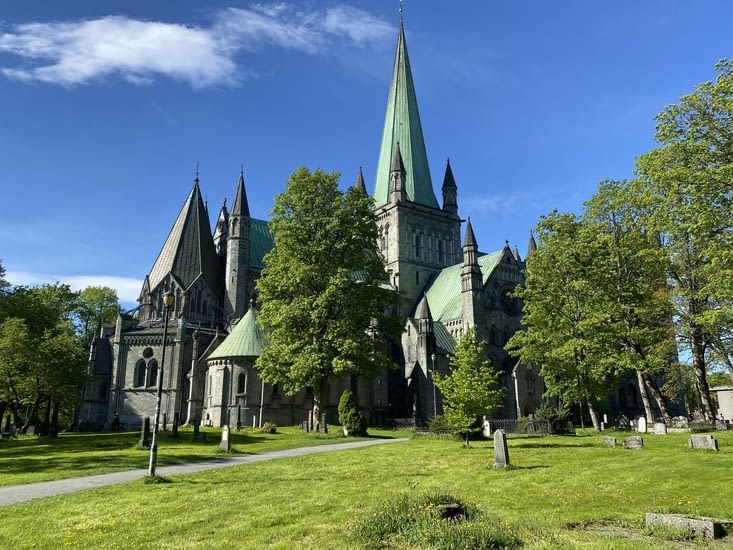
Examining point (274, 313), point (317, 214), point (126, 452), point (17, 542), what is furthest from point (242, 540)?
point (317, 214)

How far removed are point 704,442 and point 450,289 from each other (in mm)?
42913

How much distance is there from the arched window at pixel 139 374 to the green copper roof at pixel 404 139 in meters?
34.3

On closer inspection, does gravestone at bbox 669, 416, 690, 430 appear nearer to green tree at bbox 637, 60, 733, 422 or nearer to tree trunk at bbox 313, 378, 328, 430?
green tree at bbox 637, 60, 733, 422

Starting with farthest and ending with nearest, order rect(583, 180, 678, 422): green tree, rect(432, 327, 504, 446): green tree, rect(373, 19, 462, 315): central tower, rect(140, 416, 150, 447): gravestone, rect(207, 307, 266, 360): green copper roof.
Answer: rect(373, 19, 462, 315): central tower < rect(207, 307, 266, 360): green copper roof < rect(583, 180, 678, 422): green tree < rect(140, 416, 150, 447): gravestone < rect(432, 327, 504, 446): green tree

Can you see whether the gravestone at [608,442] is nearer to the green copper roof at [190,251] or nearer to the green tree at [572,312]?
the green tree at [572,312]

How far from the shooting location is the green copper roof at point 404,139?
7306cm

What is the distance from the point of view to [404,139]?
7381 cm

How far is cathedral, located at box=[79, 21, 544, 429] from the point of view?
4438 centimetres

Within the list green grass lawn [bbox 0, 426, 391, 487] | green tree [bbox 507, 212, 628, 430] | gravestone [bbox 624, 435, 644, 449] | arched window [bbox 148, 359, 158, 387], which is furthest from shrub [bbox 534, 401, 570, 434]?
arched window [bbox 148, 359, 158, 387]

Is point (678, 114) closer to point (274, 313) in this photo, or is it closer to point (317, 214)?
point (317, 214)

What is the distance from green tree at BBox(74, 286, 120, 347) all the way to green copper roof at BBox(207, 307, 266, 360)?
95.8 feet

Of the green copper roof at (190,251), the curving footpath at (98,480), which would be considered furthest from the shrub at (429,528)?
the green copper roof at (190,251)

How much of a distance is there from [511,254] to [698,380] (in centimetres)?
A: 3242

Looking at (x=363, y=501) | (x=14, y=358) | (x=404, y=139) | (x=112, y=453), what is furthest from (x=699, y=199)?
(x=404, y=139)
